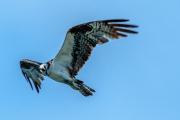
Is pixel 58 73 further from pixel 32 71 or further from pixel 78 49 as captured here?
pixel 32 71

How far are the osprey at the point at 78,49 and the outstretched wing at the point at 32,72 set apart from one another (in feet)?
3.04

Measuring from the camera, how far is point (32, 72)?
27625 mm

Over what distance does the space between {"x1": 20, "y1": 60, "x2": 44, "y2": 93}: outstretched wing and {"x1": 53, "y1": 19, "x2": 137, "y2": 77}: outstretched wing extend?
1760 mm

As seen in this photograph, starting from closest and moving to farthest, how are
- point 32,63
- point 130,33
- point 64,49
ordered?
A: point 130,33 < point 64,49 < point 32,63

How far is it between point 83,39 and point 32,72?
10.9 feet

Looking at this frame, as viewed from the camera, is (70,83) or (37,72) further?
(37,72)

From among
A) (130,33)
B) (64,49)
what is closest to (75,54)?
(64,49)

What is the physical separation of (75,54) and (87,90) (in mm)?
1135

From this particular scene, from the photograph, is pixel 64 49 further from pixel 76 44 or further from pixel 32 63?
pixel 32 63

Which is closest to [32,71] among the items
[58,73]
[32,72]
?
[32,72]

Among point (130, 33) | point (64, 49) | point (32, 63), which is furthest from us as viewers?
point (32, 63)

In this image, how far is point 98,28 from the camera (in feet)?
80.5

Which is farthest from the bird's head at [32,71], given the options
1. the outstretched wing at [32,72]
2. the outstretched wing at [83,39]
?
the outstretched wing at [83,39]

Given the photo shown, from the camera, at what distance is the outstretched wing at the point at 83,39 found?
24.1 meters
